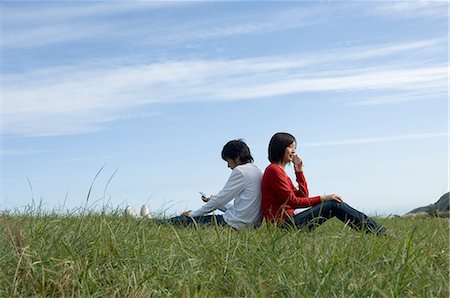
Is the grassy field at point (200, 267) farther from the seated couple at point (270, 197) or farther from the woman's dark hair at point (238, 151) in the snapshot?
the woman's dark hair at point (238, 151)

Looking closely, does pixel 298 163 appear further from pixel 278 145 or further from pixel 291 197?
pixel 291 197

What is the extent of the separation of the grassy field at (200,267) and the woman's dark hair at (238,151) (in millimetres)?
3358

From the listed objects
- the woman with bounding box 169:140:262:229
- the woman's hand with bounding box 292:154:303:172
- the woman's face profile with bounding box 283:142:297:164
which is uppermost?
the woman's face profile with bounding box 283:142:297:164

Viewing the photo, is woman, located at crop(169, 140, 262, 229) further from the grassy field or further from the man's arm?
the grassy field

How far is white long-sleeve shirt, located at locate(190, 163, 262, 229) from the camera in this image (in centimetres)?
749

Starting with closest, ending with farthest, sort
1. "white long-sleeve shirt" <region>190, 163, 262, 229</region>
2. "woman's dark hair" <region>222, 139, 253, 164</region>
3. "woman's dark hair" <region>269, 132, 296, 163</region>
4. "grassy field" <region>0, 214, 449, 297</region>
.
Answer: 1. "grassy field" <region>0, 214, 449, 297</region>
2. "woman's dark hair" <region>269, 132, 296, 163</region>
3. "white long-sleeve shirt" <region>190, 163, 262, 229</region>
4. "woman's dark hair" <region>222, 139, 253, 164</region>

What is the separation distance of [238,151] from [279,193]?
112 cm

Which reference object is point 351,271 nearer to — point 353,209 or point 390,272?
point 390,272

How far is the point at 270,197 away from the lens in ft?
23.4

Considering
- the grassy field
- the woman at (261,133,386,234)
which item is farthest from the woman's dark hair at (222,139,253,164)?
the grassy field

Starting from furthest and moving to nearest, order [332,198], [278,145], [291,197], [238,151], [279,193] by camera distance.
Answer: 1. [238,151]
2. [278,145]
3. [279,193]
4. [291,197]
5. [332,198]

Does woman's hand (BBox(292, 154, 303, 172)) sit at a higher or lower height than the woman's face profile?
lower

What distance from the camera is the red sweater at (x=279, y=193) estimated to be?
22.4 ft

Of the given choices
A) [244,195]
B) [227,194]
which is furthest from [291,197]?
[227,194]
